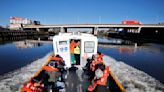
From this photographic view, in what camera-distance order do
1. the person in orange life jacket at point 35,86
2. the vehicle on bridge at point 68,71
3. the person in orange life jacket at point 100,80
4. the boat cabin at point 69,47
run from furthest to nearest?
the boat cabin at point 69,47, the vehicle on bridge at point 68,71, the person in orange life jacket at point 35,86, the person in orange life jacket at point 100,80

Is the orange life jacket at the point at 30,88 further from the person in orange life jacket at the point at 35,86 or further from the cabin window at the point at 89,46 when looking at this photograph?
the cabin window at the point at 89,46

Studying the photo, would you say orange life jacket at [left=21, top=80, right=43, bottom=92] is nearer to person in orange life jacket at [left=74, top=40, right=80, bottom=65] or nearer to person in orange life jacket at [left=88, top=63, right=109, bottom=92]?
person in orange life jacket at [left=88, top=63, right=109, bottom=92]

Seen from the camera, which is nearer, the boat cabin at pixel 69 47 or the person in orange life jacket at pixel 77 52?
the boat cabin at pixel 69 47

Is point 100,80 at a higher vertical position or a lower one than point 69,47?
lower

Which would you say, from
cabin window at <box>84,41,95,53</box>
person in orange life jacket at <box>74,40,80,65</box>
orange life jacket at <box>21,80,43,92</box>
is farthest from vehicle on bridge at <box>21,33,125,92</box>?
person in orange life jacket at <box>74,40,80,65</box>

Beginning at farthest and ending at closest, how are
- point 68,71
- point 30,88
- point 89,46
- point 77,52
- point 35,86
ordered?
point 77,52 → point 89,46 → point 68,71 → point 35,86 → point 30,88

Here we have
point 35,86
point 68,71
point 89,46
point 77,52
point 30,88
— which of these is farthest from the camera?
point 77,52

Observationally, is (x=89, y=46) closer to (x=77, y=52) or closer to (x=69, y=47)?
(x=77, y=52)

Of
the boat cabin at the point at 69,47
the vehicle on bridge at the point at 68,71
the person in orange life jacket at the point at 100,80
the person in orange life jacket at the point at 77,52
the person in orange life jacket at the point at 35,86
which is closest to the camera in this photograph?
the person in orange life jacket at the point at 100,80

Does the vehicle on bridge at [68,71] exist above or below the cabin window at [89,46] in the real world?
below

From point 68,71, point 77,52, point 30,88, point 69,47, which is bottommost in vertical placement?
point 68,71

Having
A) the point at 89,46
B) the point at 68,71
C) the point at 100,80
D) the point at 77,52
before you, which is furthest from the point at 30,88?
the point at 77,52

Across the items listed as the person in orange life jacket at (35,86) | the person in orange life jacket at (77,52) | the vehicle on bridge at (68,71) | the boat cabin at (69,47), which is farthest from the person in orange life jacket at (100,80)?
the person in orange life jacket at (77,52)

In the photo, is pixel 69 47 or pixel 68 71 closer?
pixel 68 71
